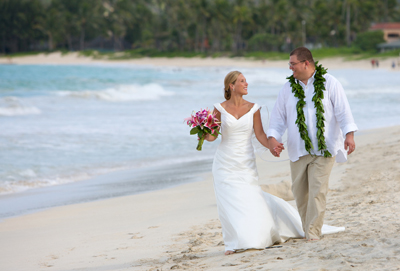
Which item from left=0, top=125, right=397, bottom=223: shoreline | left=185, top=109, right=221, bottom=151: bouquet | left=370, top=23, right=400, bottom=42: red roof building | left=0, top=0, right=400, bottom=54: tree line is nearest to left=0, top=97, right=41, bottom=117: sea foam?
left=0, top=125, right=397, bottom=223: shoreline

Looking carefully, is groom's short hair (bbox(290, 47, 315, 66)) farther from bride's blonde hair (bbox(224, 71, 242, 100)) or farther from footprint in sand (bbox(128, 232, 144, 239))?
footprint in sand (bbox(128, 232, 144, 239))

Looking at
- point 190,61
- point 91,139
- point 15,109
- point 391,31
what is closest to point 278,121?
point 91,139

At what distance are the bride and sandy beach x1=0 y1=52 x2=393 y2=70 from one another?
57.4 metres

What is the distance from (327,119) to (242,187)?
34.6 inches

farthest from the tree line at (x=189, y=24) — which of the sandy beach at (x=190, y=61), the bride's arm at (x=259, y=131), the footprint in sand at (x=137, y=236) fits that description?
the bride's arm at (x=259, y=131)

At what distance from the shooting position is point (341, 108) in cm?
411

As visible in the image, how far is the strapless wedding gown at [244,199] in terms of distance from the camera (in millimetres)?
4246

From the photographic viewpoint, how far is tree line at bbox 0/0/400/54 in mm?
90312

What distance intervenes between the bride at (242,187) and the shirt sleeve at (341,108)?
51 cm

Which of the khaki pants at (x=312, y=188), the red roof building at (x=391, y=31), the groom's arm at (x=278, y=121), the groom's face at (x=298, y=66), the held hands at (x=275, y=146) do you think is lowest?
the khaki pants at (x=312, y=188)

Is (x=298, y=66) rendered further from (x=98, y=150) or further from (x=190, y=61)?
(x=190, y=61)

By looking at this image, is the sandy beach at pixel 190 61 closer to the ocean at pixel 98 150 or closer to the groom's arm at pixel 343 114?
the ocean at pixel 98 150

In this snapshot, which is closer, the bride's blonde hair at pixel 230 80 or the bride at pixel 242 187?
the bride at pixel 242 187

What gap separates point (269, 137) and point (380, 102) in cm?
1822
